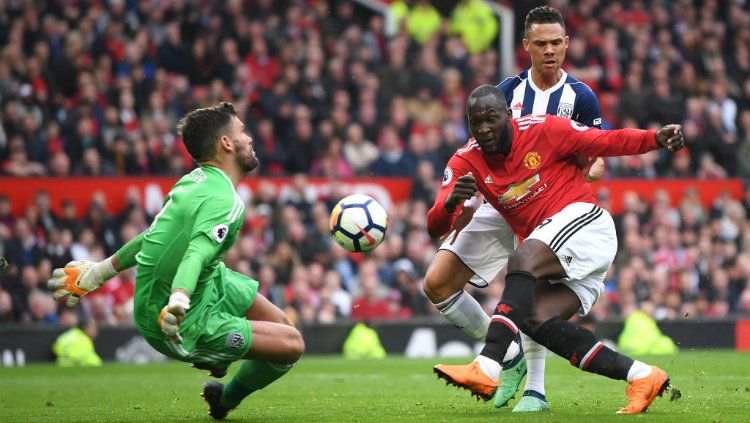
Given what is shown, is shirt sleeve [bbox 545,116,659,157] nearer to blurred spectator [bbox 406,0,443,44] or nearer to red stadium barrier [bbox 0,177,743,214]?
red stadium barrier [bbox 0,177,743,214]

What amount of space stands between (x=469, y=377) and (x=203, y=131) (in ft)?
6.42

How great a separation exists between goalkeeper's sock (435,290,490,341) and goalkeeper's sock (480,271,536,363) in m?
1.14

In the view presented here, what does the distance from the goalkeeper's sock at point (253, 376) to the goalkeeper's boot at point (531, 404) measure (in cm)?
144

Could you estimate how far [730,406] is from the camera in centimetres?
741

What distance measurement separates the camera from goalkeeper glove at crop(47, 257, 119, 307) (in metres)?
6.91

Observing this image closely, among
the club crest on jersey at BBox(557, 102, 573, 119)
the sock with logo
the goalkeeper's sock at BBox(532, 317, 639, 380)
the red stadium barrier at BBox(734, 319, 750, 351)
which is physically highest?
the club crest on jersey at BBox(557, 102, 573, 119)

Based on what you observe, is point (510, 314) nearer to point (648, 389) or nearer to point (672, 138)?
point (648, 389)

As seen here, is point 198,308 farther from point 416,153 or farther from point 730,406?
point 416,153

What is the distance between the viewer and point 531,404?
7352 millimetres

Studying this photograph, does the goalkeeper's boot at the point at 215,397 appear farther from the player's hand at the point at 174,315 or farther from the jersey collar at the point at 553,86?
the jersey collar at the point at 553,86

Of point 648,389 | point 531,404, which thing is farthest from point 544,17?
point 648,389

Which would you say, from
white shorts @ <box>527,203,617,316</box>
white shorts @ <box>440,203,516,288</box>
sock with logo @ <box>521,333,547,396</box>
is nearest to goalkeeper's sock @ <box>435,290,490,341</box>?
white shorts @ <box>440,203,516,288</box>

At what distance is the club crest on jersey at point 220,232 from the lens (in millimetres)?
6273

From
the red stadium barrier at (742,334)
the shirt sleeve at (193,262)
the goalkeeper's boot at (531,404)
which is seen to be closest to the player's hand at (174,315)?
the shirt sleeve at (193,262)
